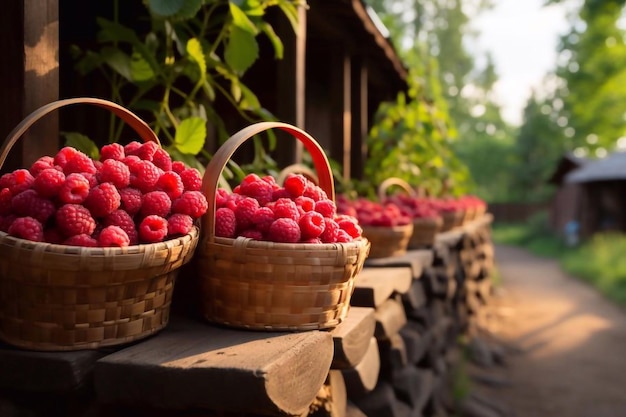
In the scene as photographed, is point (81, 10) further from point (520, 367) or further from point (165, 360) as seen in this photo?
point (520, 367)

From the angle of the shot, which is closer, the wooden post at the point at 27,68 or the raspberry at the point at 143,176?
the raspberry at the point at 143,176

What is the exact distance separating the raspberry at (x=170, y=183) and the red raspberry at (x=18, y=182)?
26cm

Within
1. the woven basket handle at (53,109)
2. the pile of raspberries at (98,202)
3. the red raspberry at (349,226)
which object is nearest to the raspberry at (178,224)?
the pile of raspberries at (98,202)

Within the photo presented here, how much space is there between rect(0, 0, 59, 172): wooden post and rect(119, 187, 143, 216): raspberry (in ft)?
1.33

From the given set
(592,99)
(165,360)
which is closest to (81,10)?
(165,360)

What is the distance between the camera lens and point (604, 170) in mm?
17703

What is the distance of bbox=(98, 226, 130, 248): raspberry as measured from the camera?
1.17m

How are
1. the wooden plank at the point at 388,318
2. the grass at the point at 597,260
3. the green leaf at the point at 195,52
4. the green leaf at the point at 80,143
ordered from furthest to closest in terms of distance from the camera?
the grass at the point at 597,260
the wooden plank at the point at 388,318
the green leaf at the point at 195,52
the green leaf at the point at 80,143

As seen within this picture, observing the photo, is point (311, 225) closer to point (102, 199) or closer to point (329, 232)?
point (329, 232)

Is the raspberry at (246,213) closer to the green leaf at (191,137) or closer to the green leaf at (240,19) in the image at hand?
the green leaf at (191,137)

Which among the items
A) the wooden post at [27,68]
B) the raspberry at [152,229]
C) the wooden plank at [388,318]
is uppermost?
the wooden post at [27,68]

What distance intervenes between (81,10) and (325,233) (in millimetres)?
2577

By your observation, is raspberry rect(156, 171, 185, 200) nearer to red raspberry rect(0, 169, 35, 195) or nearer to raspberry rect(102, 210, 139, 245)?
raspberry rect(102, 210, 139, 245)

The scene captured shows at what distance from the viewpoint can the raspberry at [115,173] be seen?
49.6 inches
